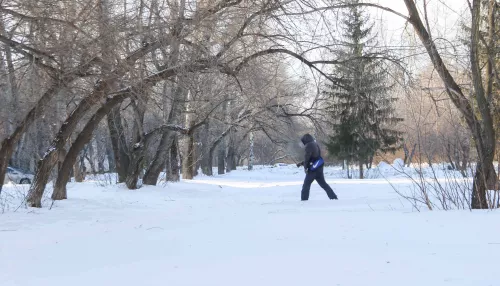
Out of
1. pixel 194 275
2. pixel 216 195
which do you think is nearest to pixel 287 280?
pixel 194 275

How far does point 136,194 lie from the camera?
1404 cm

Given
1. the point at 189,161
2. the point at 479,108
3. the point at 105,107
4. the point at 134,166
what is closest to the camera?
the point at 479,108

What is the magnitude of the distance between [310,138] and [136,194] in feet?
17.4

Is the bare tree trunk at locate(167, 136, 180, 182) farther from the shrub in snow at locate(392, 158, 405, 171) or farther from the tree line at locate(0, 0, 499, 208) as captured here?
the tree line at locate(0, 0, 499, 208)

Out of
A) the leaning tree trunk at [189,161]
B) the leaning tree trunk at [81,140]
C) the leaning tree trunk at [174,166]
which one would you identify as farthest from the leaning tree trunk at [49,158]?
the leaning tree trunk at [189,161]

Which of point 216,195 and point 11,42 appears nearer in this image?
point 11,42

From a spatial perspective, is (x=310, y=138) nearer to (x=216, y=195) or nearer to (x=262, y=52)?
(x=262, y=52)

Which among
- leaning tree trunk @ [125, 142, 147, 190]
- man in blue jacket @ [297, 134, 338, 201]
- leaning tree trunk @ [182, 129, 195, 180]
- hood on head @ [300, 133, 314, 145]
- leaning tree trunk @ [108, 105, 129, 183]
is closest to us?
man in blue jacket @ [297, 134, 338, 201]

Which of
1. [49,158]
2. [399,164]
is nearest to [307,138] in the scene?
[399,164]

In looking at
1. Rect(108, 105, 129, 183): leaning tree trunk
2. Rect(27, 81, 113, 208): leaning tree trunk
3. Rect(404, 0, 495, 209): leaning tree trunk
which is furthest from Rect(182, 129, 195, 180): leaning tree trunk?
Rect(404, 0, 495, 209): leaning tree trunk

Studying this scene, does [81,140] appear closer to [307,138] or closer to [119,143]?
[307,138]

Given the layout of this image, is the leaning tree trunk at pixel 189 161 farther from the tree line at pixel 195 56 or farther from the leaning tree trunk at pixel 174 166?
the tree line at pixel 195 56

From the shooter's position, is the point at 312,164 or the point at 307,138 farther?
the point at 307,138

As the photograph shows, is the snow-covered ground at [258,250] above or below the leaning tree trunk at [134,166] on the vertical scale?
below
